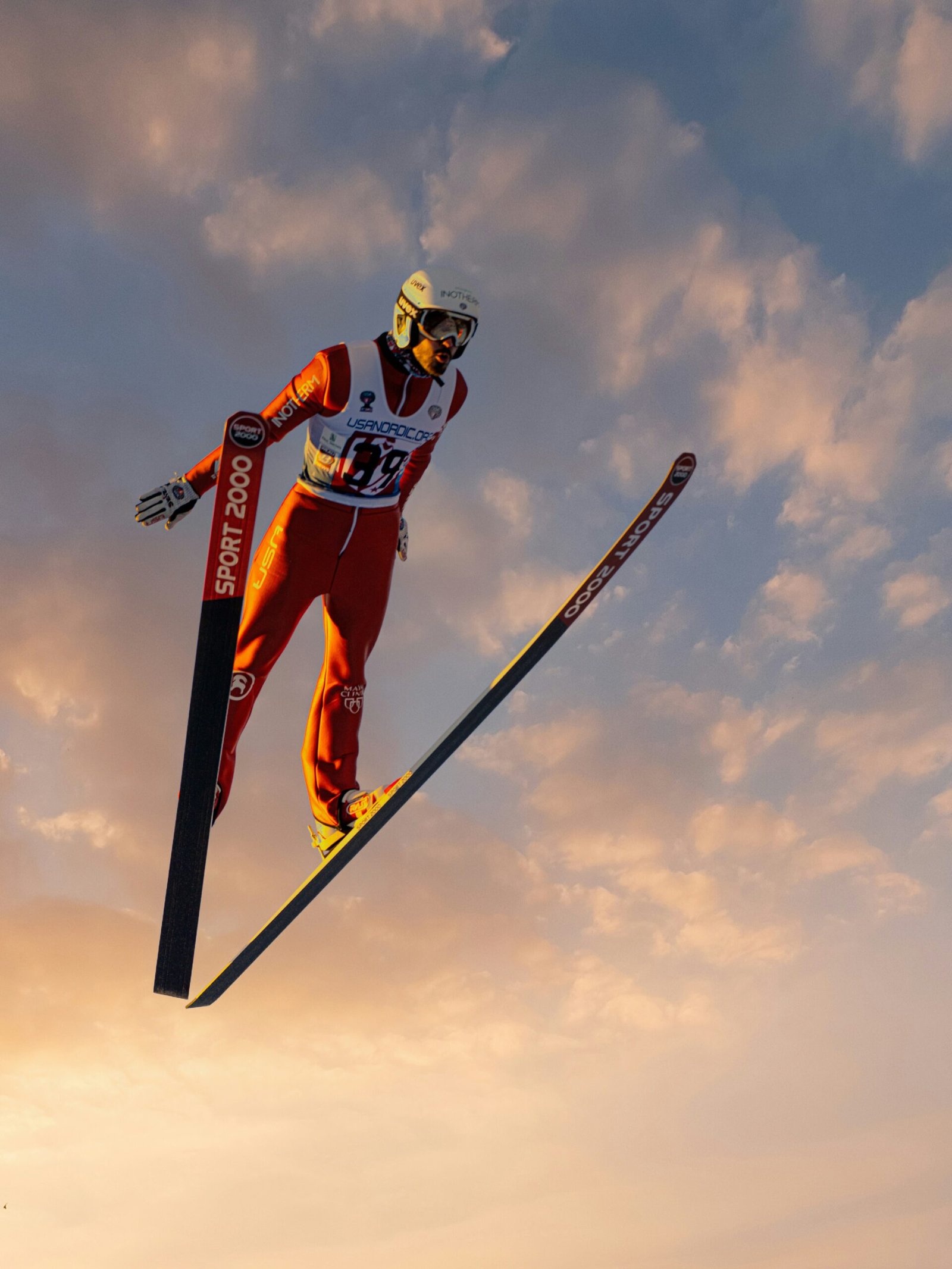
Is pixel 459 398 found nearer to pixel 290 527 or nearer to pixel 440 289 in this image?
pixel 440 289

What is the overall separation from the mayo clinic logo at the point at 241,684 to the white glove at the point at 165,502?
1.15 m

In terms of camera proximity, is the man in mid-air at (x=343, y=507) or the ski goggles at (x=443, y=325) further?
the man in mid-air at (x=343, y=507)

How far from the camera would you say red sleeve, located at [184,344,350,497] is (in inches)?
246

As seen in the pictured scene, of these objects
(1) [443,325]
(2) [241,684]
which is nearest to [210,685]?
(2) [241,684]

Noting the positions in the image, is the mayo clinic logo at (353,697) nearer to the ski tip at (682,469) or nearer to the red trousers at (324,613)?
the red trousers at (324,613)

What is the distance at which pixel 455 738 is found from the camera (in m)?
6.94

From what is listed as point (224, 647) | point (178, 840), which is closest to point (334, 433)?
point (224, 647)

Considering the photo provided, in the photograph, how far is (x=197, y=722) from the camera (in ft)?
19.9

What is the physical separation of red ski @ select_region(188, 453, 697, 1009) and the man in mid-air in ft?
0.57

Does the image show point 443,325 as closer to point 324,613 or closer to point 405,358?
point 405,358

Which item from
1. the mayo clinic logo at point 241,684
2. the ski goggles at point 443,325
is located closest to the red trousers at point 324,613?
the mayo clinic logo at point 241,684

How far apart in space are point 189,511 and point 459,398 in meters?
1.94

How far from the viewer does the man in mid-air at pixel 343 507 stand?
624 cm

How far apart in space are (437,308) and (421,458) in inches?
47.6
